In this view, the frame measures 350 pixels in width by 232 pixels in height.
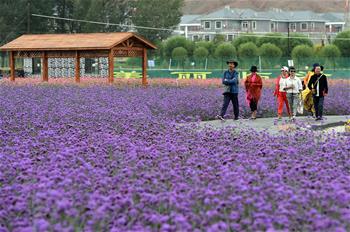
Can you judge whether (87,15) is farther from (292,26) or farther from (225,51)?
(292,26)

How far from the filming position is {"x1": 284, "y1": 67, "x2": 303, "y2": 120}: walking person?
2038 cm

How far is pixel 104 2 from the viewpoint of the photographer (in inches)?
3278

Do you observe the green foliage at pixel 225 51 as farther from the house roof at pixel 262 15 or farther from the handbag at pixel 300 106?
the house roof at pixel 262 15

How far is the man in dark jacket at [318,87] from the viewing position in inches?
800

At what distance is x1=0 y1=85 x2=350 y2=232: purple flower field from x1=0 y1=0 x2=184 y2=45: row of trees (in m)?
55.6

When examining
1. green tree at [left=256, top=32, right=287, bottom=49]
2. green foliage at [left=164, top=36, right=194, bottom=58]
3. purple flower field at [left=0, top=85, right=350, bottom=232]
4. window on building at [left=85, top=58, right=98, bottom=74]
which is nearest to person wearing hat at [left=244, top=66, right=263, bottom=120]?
purple flower field at [left=0, top=85, right=350, bottom=232]

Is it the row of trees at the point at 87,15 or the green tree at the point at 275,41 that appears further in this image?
the green tree at the point at 275,41

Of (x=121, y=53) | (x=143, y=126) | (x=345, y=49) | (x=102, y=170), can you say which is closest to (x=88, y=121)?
(x=143, y=126)

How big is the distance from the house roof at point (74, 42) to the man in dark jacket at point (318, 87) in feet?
41.4

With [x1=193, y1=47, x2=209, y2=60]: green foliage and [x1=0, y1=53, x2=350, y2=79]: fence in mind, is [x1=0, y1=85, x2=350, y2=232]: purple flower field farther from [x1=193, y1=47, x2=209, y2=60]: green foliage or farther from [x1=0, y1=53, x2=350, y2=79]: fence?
[x1=193, y1=47, x2=209, y2=60]: green foliage

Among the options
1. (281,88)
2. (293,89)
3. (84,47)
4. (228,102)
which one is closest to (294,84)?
(293,89)

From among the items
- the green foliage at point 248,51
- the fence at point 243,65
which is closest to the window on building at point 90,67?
the fence at point 243,65

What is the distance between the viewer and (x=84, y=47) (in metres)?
32.6

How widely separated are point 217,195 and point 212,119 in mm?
15095
